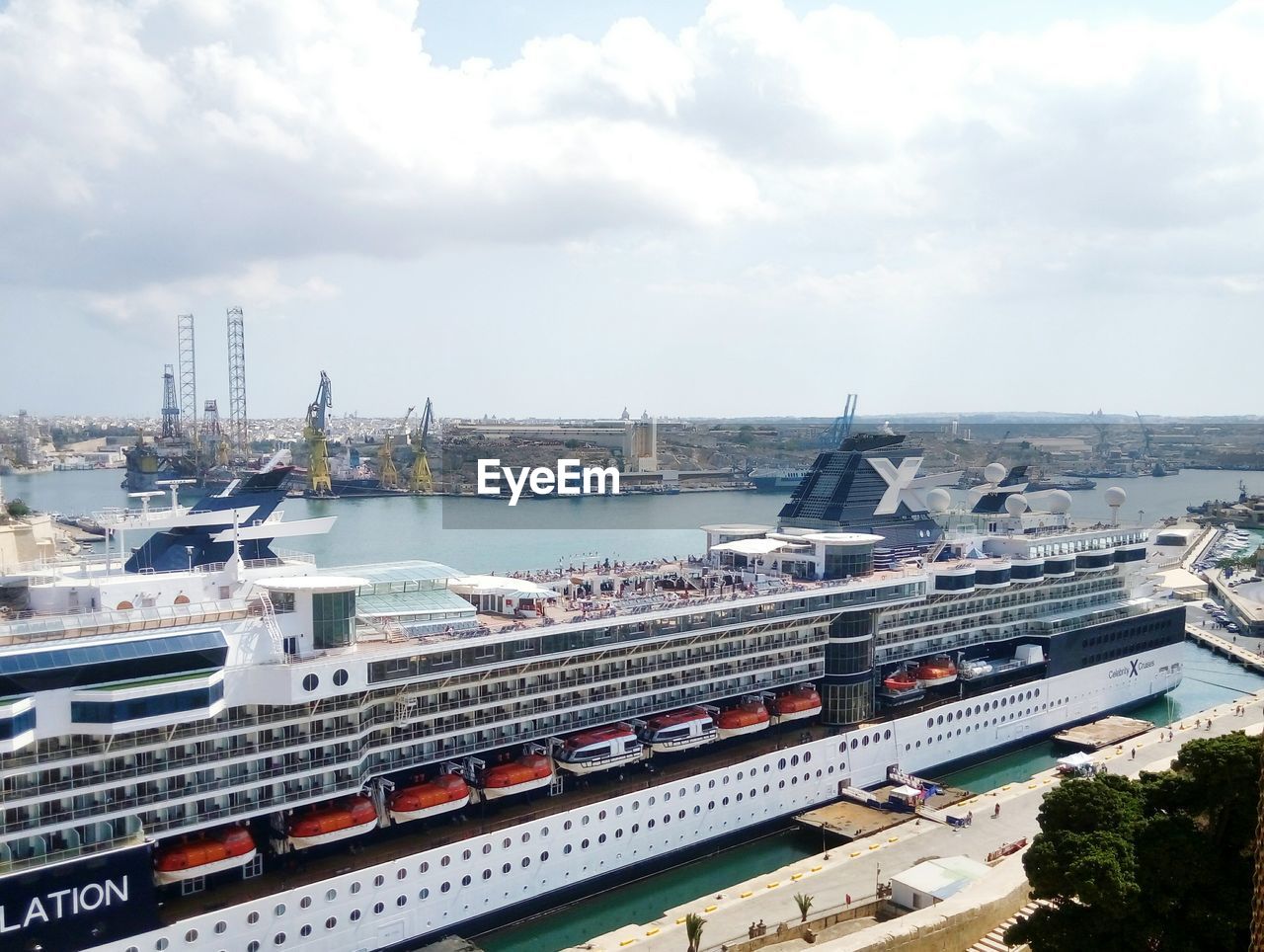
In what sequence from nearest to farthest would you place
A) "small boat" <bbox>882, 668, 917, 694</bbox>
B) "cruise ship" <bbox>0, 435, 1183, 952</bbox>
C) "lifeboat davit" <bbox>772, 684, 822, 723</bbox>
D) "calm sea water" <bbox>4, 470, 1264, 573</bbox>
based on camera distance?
"cruise ship" <bbox>0, 435, 1183, 952</bbox>, "lifeboat davit" <bbox>772, 684, 822, 723</bbox>, "small boat" <bbox>882, 668, 917, 694</bbox>, "calm sea water" <bbox>4, 470, 1264, 573</bbox>

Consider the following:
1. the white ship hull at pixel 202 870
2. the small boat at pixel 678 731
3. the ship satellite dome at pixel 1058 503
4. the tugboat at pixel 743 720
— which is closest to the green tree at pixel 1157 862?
the small boat at pixel 678 731

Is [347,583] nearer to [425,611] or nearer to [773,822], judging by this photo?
[425,611]

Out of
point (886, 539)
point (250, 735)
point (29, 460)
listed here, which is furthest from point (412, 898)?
point (29, 460)

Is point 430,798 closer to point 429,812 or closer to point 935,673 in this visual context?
point 429,812

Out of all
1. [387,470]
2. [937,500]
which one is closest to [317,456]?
[387,470]

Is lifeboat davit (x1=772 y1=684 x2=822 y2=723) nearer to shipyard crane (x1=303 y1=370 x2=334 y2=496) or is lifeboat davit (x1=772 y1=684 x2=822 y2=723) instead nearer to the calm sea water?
the calm sea water

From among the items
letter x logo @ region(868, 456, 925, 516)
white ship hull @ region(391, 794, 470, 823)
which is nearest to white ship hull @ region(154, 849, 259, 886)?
white ship hull @ region(391, 794, 470, 823)
